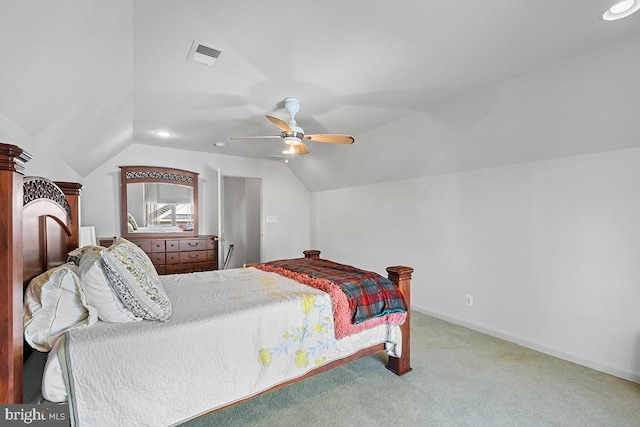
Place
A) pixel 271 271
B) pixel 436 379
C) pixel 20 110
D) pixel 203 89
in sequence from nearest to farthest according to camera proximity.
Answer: pixel 20 110, pixel 436 379, pixel 203 89, pixel 271 271

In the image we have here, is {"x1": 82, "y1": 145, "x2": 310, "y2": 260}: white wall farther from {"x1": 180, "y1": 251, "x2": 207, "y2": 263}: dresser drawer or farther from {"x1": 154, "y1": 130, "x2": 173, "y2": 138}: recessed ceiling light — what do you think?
{"x1": 154, "y1": 130, "x2": 173, "y2": 138}: recessed ceiling light

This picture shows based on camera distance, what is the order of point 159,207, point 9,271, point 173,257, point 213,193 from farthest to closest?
point 213,193
point 159,207
point 173,257
point 9,271

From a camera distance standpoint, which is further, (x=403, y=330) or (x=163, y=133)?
(x=163, y=133)

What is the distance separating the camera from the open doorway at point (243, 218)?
6.12 metres

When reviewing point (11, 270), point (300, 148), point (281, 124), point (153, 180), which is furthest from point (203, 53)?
point (153, 180)

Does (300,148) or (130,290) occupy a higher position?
(300,148)

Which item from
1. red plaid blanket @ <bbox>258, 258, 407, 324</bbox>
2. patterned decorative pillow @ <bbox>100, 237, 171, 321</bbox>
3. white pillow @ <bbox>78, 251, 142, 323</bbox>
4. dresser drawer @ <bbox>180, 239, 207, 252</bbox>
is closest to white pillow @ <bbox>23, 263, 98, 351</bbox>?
white pillow @ <bbox>78, 251, 142, 323</bbox>

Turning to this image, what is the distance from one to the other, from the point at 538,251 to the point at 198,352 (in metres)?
3.08

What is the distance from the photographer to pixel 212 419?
181cm

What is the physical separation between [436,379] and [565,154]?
7.48 ft

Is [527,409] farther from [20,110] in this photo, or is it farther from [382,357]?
[20,110]

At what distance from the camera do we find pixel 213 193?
16.4 feet

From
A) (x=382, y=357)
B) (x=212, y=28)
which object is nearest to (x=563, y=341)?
(x=382, y=357)

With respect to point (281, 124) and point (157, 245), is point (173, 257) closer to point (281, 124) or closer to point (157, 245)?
point (157, 245)
